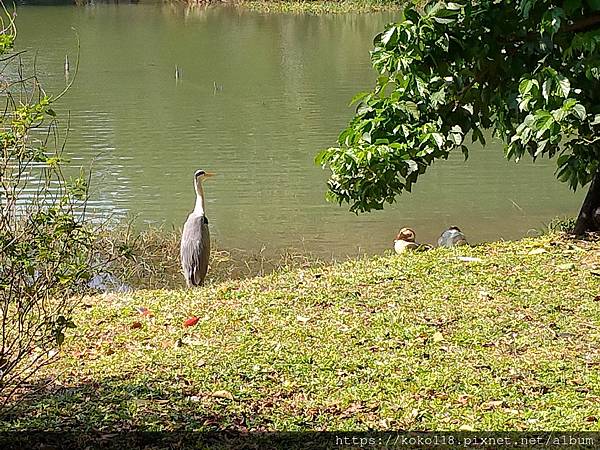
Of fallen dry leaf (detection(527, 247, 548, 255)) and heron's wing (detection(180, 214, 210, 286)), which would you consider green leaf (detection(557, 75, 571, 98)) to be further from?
heron's wing (detection(180, 214, 210, 286))

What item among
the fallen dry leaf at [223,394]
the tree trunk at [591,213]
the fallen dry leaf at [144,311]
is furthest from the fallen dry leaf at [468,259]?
the fallen dry leaf at [223,394]

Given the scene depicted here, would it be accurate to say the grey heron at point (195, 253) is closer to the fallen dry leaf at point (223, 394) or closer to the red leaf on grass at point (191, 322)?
the red leaf on grass at point (191, 322)

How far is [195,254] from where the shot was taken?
5.92m

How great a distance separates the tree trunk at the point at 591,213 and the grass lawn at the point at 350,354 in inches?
17.7

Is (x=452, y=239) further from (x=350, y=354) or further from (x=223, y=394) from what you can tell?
(x=223, y=394)

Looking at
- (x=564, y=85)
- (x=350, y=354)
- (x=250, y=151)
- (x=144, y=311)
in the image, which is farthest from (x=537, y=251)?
(x=250, y=151)

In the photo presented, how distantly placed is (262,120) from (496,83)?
8.18m

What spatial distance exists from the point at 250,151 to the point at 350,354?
7.64 m

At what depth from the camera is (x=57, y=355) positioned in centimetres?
371

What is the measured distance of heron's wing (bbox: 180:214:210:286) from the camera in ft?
19.4

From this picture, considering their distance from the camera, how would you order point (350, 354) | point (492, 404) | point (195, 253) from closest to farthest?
1. point (492, 404)
2. point (350, 354)
3. point (195, 253)

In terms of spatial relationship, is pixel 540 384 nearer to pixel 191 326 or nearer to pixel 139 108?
pixel 191 326

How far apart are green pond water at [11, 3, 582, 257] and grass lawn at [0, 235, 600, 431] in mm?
1154

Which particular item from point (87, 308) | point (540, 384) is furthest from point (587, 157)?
point (87, 308)
